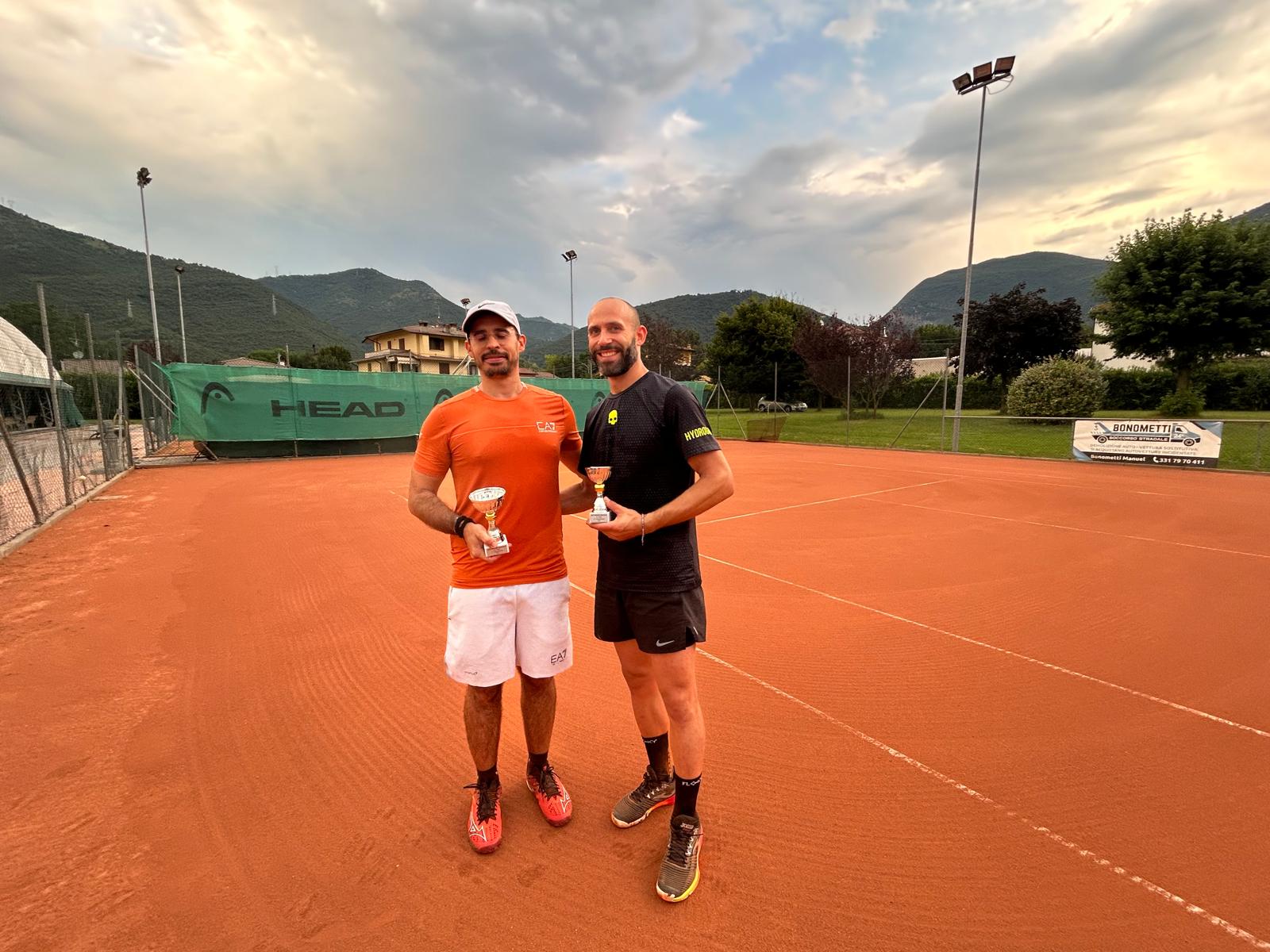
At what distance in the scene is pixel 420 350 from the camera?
2502 inches

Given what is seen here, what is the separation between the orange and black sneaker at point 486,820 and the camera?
2.25 meters

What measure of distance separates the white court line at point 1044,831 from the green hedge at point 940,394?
3617cm

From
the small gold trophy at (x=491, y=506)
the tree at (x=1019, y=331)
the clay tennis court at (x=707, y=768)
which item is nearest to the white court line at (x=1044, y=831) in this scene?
the clay tennis court at (x=707, y=768)

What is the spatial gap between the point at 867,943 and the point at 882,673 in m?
2.08

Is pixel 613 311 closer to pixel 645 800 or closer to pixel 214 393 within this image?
pixel 645 800

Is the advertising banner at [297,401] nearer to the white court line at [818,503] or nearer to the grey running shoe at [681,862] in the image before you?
the white court line at [818,503]

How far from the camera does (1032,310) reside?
99.8ft

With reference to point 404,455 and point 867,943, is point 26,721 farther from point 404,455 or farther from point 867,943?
point 404,455

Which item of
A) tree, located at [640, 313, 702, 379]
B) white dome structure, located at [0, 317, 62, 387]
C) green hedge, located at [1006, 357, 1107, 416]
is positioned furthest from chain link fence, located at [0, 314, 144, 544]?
tree, located at [640, 313, 702, 379]

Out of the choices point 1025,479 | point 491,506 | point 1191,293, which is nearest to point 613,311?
point 491,506

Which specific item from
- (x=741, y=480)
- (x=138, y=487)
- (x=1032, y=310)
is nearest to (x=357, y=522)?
(x=138, y=487)

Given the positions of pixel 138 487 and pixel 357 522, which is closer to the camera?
pixel 357 522

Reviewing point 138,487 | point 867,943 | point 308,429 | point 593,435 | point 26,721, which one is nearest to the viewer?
point 867,943

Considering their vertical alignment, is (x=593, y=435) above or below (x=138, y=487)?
above
